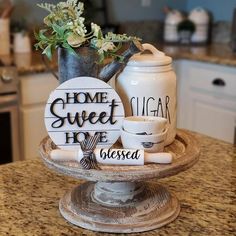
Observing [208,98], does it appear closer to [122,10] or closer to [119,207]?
[122,10]

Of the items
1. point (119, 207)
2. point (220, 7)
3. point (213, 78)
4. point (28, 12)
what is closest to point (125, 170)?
point (119, 207)

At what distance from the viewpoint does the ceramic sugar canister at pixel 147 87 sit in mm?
967

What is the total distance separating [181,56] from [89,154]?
2334 mm

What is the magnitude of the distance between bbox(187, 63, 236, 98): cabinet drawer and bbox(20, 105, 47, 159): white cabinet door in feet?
3.49

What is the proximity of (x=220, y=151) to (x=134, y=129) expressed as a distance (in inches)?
22.0

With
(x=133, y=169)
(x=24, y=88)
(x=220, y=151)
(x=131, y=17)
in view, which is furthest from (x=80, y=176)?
(x=131, y=17)

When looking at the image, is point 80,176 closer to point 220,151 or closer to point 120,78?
point 120,78

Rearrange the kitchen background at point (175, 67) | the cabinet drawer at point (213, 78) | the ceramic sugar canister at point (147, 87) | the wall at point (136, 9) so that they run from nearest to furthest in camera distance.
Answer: the ceramic sugar canister at point (147, 87) → the kitchen background at point (175, 67) → the cabinet drawer at point (213, 78) → the wall at point (136, 9)

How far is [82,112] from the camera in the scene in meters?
0.92

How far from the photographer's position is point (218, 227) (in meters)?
0.92

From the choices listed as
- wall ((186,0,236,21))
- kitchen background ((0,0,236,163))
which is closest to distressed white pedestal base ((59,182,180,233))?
kitchen background ((0,0,236,163))

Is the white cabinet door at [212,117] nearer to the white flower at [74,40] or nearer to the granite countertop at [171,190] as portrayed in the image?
the granite countertop at [171,190]

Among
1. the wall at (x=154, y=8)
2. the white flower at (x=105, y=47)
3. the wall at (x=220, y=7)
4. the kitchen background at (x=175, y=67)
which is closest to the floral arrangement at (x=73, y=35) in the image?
the white flower at (x=105, y=47)

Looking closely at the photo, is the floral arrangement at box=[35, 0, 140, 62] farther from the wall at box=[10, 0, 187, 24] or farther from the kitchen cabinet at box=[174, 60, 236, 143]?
the wall at box=[10, 0, 187, 24]
